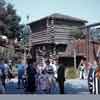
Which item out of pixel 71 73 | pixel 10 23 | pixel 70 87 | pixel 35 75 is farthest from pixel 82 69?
pixel 10 23

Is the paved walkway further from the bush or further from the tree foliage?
the tree foliage

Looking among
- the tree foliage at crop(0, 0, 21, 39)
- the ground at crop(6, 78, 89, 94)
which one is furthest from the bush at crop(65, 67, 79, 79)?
the tree foliage at crop(0, 0, 21, 39)

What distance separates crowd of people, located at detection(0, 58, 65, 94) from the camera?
659 cm

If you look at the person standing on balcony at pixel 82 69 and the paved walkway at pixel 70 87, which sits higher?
the person standing on balcony at pixel 82 69

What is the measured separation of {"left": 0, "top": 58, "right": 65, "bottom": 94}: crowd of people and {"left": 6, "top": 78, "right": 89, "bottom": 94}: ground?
0.04m

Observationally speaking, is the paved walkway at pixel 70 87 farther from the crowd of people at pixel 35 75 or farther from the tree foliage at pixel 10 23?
the tree foliage at pixel 10 23

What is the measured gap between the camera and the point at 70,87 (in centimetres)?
666

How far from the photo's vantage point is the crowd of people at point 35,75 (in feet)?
21.6

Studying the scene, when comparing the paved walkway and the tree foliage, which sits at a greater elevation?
the tree foliage

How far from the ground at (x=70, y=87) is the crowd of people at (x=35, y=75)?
0.04 m

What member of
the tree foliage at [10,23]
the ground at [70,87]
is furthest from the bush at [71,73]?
the tree foliage at [10,23]

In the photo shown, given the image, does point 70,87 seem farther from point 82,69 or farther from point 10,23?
point 10,23

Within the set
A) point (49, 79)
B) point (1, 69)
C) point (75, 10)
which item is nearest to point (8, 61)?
point (1, 69)

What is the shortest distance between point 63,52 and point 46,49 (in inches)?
7.7
